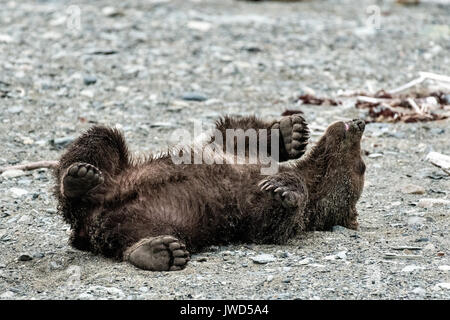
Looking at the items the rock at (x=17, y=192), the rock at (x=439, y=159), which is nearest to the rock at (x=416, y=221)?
the rock at (x=439, y=159)

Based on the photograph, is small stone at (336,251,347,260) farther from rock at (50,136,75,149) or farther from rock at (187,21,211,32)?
rock at (187,21,211,32)

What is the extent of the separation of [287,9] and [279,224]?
31.3 feet

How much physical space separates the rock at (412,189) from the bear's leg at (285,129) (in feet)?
4.91

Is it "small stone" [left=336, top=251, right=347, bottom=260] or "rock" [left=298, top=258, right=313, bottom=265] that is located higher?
"rock" [left=298, top=258, right=313, bottom=265]

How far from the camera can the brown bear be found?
5.09 metres

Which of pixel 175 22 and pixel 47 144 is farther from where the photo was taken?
pixel 175 22

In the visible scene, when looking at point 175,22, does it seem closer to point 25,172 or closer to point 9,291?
point 25,172

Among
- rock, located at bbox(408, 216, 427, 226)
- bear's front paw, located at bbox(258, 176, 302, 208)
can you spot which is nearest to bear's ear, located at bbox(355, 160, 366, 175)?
rock, located at bbox(408, 216, 427, 226)

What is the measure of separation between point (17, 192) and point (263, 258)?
256 centimetres

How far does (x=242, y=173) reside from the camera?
559 centimetres

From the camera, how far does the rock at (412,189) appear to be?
22.8ft

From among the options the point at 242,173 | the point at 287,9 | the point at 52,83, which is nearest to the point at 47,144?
the point at 52,83

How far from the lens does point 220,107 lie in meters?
9.72

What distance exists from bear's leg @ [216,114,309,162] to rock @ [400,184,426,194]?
150 cm
